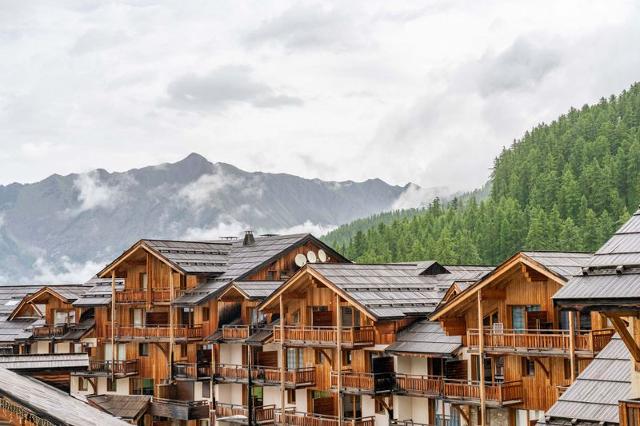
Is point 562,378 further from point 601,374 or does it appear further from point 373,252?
point 373,252

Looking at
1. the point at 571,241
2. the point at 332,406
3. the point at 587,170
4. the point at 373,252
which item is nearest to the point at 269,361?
the point at 332,406

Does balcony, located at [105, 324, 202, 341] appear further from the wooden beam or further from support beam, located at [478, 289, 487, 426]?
the wooden beam

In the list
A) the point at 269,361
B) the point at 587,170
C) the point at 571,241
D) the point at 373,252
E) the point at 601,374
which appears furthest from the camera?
the point at 587,170

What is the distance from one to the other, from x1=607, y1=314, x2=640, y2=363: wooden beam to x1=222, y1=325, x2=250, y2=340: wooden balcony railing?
125ft

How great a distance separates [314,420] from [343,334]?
5.51 meters

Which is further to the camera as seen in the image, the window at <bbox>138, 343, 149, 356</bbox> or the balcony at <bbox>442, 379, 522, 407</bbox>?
the window at <bbox>138, 343, 149, 356</bbox>

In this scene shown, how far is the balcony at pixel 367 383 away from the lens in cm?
4650

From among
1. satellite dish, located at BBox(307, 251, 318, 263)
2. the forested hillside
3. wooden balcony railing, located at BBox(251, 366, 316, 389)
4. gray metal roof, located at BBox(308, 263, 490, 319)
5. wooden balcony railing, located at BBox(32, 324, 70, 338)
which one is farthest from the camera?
the forested hillside

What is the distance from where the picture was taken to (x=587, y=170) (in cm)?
18338

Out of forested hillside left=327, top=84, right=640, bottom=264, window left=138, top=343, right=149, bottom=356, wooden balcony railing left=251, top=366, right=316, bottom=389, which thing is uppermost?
forested hillside left=327, top=84, right=640, bottom=264

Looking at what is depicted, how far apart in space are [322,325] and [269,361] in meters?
6.49

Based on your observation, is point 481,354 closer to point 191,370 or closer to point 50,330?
point 191,370

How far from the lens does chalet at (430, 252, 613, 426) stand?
38156 millimetres

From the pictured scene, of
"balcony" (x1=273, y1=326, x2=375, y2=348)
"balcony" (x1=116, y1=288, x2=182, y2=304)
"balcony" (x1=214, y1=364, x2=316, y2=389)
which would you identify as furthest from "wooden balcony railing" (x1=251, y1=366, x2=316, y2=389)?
"balcony" (x1=116, y1=288, x2=182, y2=304)
